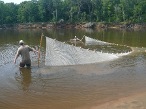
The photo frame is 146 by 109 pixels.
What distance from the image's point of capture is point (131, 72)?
8.94 metres

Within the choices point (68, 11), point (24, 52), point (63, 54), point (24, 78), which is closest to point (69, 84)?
point (24, 78)

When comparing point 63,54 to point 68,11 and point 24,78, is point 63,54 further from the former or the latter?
point 68,11

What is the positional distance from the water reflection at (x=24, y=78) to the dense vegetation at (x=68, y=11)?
63.2 metres

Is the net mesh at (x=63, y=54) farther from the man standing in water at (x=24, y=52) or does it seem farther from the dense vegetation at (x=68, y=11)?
A: the dense vegetation at (x=68, y=11)

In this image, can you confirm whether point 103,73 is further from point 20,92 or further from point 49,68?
point 20,92

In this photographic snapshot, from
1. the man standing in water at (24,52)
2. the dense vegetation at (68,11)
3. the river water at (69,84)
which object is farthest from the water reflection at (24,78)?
the dense vegetation at (68,11)

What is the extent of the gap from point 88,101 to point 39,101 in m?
1.77

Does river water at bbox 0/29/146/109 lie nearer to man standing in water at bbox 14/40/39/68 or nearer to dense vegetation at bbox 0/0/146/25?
man standing in water at bbox 14/40/39/68

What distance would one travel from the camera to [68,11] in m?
78.6

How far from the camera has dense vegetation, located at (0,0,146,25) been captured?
69.9 metres

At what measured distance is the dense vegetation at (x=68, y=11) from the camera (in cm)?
6994

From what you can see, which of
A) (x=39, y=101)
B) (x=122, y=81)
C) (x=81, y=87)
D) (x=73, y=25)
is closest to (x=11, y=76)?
(x=39, y=101)

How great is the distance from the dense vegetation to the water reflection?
207 feet

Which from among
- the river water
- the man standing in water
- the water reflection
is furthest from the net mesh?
the water reflection
